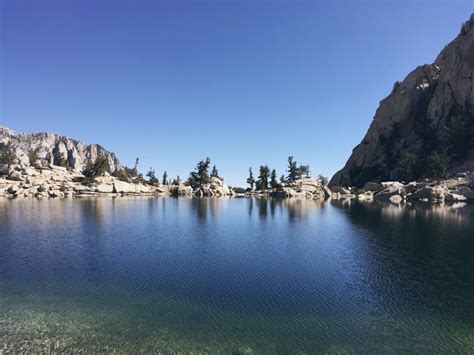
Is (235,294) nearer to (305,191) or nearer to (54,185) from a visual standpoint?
(305,191)

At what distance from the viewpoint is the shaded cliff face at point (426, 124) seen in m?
144

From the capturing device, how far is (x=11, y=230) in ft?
168

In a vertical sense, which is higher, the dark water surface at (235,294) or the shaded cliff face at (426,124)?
the shaded cliff face at (426,124)

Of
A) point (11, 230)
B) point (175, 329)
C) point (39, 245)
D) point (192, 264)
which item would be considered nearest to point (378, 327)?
point (175, 329)

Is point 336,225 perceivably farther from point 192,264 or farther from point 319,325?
point 319,325

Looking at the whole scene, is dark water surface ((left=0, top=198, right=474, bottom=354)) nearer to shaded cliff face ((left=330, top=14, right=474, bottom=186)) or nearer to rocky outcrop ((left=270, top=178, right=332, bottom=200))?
shaded cliff face ((left=330, top=14, right=474, bottom=186))

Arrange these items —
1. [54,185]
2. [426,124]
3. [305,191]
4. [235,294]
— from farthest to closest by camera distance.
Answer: [305,191], [426,124], [54,185], [235,294]

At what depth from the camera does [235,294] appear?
2558cm

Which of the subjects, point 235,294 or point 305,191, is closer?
point 235,294

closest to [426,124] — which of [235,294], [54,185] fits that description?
[235,294]

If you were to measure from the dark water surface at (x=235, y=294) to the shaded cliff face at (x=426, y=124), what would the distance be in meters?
117

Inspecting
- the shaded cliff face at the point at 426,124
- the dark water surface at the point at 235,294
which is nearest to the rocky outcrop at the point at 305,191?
the shaded cliff face at the point at 426,124

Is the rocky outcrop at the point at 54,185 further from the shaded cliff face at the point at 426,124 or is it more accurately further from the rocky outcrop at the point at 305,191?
the shaded cliff face at the point at 426,124

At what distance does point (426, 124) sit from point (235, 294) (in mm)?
178434
